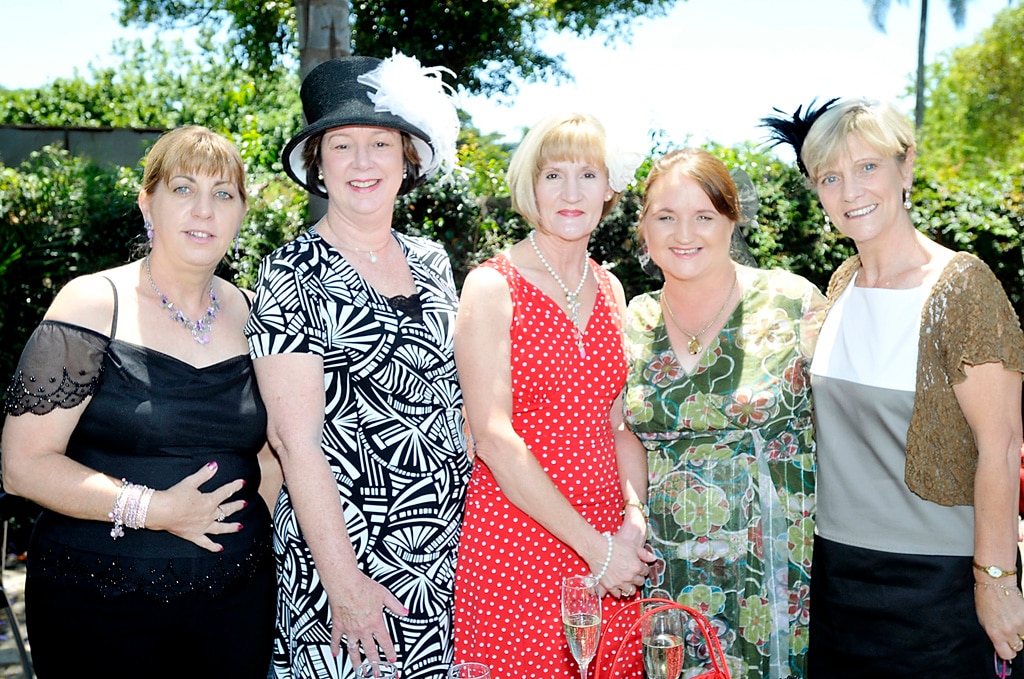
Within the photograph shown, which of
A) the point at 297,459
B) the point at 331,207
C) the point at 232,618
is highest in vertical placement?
the point at 331,207

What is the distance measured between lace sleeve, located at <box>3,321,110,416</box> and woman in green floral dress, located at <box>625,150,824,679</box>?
63.4 inches

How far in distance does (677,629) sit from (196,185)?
69.7 inches

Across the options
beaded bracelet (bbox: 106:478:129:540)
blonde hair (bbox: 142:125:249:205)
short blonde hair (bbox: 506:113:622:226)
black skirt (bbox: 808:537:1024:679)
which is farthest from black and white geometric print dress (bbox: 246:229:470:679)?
black skirt (bbox: 808:537:1024:679)

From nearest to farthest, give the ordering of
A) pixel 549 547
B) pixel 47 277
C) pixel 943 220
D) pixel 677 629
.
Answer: pixel 677 629
pixel 549 547
pixel 47 277
pixel 943 220

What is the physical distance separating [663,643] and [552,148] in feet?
4.93

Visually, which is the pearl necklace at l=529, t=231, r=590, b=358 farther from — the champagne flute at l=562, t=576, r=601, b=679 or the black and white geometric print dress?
the champagne flute at l=562, t=576, r=601, b=679

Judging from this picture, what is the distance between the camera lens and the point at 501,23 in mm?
13328

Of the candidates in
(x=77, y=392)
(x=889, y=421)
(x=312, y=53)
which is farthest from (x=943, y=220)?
(x=77, y=392)

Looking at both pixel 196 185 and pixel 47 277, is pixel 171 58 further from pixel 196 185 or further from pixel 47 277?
pixel 196 185

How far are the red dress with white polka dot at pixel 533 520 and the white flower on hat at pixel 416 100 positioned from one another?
0.43 metres

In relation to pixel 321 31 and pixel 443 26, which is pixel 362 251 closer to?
pixel 321 31

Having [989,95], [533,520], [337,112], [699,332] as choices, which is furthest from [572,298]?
[989,95]

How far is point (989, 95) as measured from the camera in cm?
3606

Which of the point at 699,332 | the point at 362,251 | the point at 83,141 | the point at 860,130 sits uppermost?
the point at 83,141
